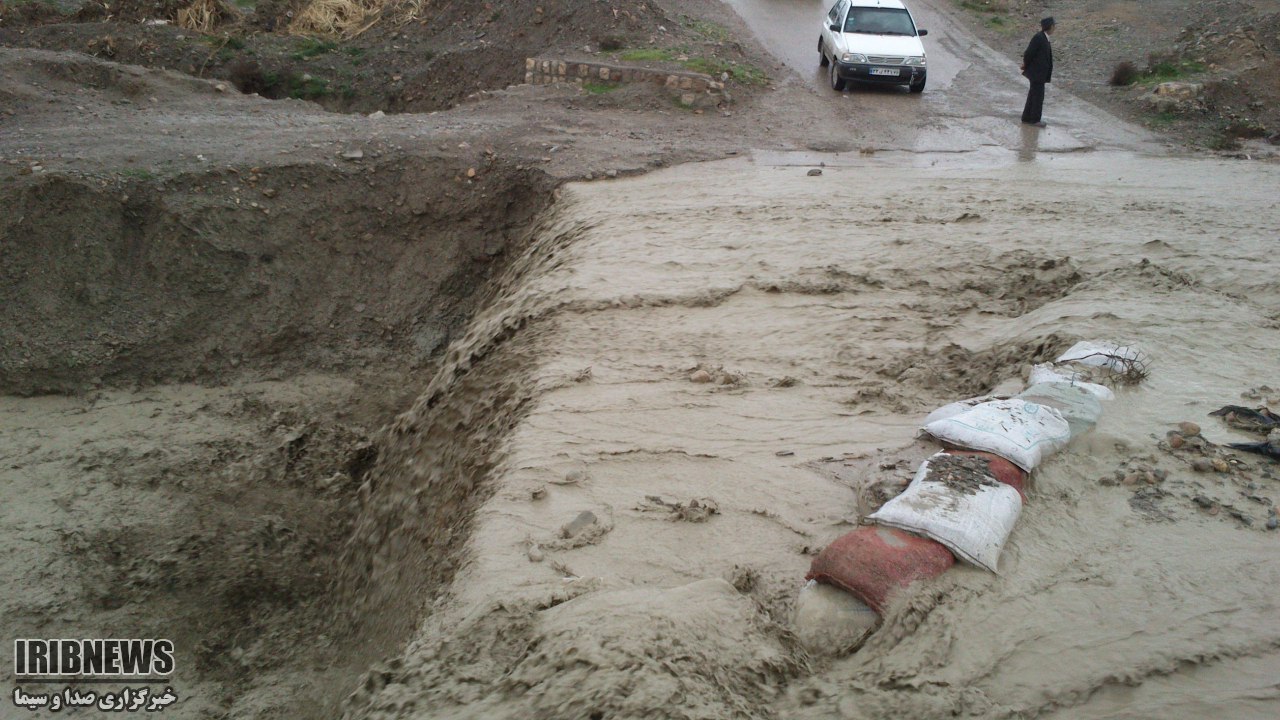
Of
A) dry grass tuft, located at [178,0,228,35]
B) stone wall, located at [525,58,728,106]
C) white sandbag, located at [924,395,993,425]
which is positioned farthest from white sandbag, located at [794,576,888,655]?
dry grass tuft, located at [178,0,228,35]

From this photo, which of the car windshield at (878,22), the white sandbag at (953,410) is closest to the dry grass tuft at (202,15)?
the car windshield at (878,22)

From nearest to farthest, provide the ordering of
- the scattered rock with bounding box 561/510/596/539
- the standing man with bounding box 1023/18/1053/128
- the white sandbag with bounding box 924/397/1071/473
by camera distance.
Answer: the white sandbag with bounding box 924/397/1071/473 < the scattered rock with bounding box 561/510/596/539 < the standing man with bounding box 1023/18/1053/128

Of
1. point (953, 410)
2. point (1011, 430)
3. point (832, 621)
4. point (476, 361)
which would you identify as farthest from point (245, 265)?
point (1011, 430)

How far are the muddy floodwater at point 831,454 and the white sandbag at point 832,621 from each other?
0.08 m

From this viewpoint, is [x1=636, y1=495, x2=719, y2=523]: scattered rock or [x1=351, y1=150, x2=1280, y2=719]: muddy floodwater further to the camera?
[x1=636, y1=495, x2=719, y2=523]: scattered rock

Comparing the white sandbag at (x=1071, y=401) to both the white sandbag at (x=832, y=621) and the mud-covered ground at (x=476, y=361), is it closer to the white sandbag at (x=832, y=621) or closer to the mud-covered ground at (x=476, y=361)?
the mud-covered ground at (x=476, y=361)

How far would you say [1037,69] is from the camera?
1234 centimetres

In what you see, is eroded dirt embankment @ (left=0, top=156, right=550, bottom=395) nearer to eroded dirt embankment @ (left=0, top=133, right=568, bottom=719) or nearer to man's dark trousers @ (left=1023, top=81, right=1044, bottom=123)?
eroded dirt embankment @ (left=0, top=133, right=568, bottom=719)

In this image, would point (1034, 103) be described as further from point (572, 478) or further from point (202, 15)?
point (202, 15)

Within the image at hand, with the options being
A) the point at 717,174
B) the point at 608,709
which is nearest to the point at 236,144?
the point at 717,174

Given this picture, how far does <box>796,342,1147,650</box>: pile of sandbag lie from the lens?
335 cm

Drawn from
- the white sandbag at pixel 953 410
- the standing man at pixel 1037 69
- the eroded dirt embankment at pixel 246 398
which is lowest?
the eroded dirt embankment at pixel 246 398

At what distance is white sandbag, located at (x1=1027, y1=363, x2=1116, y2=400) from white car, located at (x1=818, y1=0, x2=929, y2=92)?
10.2 metres

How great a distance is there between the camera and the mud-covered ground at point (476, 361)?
3.79 m
